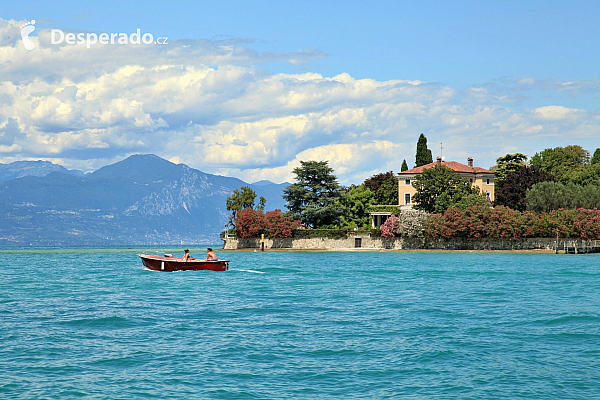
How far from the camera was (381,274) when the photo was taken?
4353cm

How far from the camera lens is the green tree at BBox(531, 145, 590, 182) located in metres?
108

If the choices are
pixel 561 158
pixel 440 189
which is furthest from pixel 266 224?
pixel 561 158

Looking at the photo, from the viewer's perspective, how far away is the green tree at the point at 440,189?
268 ft

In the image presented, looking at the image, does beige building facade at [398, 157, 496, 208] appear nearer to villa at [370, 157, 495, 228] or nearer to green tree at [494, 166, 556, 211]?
villa at [370, 157, 495, 228]

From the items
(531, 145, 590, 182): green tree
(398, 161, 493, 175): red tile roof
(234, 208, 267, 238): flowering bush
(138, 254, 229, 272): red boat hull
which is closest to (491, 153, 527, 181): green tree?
(531, 145, 590, 182): green tree

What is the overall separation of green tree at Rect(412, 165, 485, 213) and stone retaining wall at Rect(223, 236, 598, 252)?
14.4 feet

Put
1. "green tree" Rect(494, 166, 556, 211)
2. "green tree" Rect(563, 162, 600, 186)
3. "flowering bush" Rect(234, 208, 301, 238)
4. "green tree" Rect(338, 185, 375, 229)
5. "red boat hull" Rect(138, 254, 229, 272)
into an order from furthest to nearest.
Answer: "green tree" Rect(338, 185, 375, 229), "flowering bush" Rect(234, 208, 301, 238), "green tree" Rect(563, 162, 600, 186), "green tree" Rect(494, 166, 556, 211), "red boat hull" Rect(138, 254, 229, 272)

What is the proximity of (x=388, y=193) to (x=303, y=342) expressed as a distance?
78.2 meters

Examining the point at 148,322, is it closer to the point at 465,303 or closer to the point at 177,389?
the point at 177,389

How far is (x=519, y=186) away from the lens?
8594 centimetres

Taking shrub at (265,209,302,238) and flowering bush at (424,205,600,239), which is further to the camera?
shrub at (265,209,302,238)

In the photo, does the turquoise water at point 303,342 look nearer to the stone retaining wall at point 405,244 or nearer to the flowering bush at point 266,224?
the stone retaining wall at point 405,244

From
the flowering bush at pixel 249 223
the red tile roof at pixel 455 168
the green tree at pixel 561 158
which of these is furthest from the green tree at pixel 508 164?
the flowering bush at pixel 249 223

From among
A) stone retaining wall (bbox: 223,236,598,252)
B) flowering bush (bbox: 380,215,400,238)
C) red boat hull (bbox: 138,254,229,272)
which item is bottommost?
red boat hull (bbox: 138,254,229,272)
